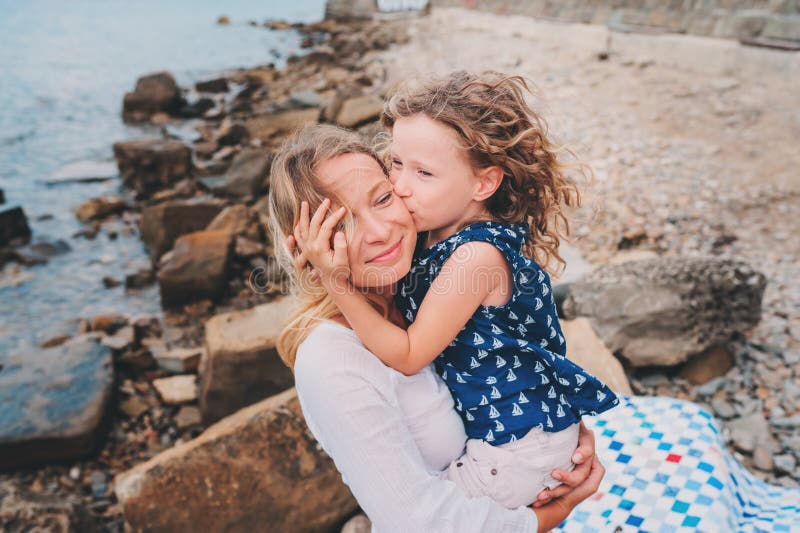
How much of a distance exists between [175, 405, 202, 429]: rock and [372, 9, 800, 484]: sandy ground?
10.7 ft

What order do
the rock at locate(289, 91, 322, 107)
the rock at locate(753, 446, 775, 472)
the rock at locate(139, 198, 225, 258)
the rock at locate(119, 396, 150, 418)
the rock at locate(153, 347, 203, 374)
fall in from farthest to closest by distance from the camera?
the rock at locate(289, 91, 322, 107), the rock at locate(139, 198, 225, 258), the rock at locate(153, 347, 203, 374), the rock at locate(119, 396, 150, 418), the rock at locate(753, 446, 775, 472)

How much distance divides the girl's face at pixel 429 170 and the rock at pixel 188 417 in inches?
138

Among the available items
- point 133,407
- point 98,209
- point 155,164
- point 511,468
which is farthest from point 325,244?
point 155,164

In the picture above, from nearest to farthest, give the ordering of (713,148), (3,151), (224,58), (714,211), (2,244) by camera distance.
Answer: (714,211), (713,148), (2,244), (3,151), (224,58)

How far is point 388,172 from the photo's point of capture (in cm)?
205

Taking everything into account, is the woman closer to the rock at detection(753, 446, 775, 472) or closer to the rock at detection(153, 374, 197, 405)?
the rock at detection(753, 446, 775, 472)

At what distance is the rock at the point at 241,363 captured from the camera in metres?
4.20

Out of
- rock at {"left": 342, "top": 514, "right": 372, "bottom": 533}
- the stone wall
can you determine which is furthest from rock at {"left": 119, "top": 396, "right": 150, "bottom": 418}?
the stone wall

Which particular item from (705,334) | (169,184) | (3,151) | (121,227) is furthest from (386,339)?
(3,151)

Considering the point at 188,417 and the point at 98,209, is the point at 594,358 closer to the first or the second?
the point at 188,417

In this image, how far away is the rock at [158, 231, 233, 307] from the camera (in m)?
6.41

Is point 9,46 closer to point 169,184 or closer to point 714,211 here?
point 169,184

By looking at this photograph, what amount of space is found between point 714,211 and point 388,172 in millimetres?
5147

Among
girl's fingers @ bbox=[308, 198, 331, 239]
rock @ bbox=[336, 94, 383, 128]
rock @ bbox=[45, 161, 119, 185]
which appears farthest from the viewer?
rock @ bbox=[45, 161, 119, 185]
